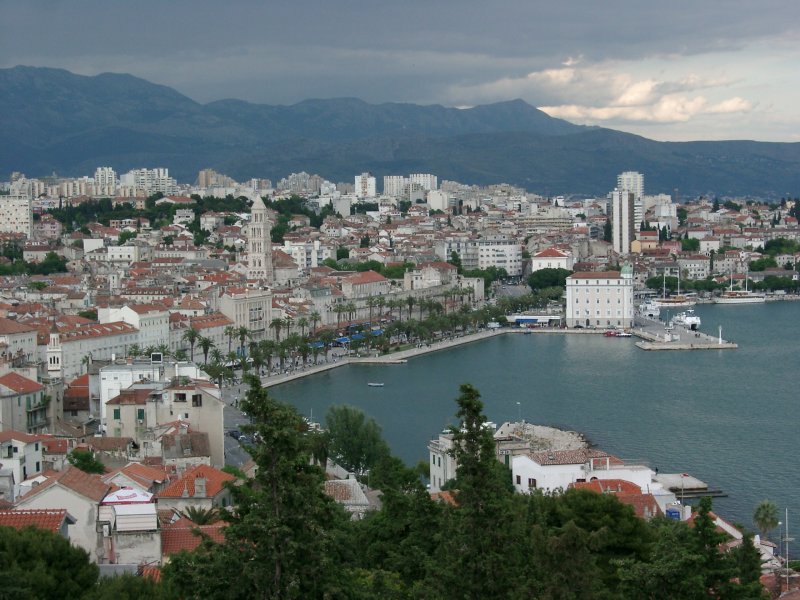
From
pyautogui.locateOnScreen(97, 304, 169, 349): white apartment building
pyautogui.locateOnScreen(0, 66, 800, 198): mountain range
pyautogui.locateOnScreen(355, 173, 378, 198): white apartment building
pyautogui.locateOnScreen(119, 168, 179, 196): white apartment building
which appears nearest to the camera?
pyautogui.locateOnScreen(97, 304, 169, 349): white apartment building

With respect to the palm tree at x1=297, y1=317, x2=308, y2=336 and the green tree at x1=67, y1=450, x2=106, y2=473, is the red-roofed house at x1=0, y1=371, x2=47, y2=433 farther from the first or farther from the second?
the palm tree at x1=297, y1=317, x2=308, y2=336

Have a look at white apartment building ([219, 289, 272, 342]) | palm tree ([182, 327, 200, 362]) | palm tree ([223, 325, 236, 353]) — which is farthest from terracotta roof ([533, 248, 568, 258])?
palm tree ([182, 327, 200, 362])

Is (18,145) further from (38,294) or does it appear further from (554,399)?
(554,399)

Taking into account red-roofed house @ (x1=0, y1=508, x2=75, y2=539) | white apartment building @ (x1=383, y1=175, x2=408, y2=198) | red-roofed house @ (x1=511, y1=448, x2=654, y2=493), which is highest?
white apartment building @ (x1=383, y1=175, x2=408, y2=198)

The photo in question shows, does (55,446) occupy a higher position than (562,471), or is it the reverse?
(55,446)

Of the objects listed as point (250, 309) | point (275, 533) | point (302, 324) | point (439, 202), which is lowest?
point (302, 324)

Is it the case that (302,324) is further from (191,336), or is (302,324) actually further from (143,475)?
(143,475)

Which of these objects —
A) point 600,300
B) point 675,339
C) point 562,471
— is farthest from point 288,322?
point 562,471
